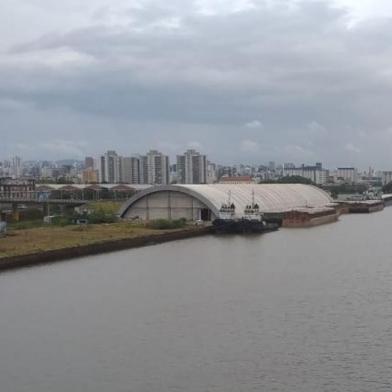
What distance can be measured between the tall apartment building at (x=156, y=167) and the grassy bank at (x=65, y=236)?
208ft

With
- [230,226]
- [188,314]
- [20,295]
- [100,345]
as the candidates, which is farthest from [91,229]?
[100,345]

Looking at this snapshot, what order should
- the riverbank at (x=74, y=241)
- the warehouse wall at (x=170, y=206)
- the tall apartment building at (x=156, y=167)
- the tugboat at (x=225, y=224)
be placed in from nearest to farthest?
the riverbank at (x=74, y=241)
the tugboat at (x=225, y=224)
the warehouse wall at (x=170, y=206)
the tall apartment building at (x=156, y=167)

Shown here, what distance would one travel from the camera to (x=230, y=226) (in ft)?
71.6

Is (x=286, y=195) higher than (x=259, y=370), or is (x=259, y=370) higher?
(x=286, y=195)

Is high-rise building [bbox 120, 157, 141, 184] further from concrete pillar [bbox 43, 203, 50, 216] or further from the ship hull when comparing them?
the ship hull

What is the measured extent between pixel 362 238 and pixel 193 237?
15.1 ft

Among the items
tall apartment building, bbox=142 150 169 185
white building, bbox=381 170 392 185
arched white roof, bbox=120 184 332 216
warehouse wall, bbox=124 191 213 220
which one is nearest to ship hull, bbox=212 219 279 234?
arched white roof, bbox=120 184 332 216

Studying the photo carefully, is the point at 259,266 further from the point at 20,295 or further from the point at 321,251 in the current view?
the point at 20,295

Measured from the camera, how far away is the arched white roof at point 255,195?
2408 centimetres

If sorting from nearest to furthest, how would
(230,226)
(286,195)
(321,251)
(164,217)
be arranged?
(321,251) → (230,226) → (164,217) → (286,195)

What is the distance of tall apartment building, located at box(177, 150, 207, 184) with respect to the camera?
8794 centimetres

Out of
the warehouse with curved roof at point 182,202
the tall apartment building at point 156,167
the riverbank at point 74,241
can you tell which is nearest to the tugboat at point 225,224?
the riverbank at point 74,241

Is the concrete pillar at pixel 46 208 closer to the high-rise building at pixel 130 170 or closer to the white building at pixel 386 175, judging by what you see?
the high-rise building at pixel 130 170

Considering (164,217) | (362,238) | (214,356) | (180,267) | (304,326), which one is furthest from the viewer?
(164,217)
